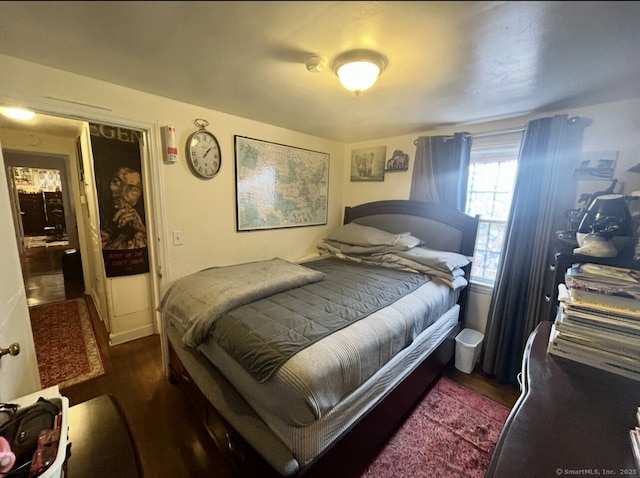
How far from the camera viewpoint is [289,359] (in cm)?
111

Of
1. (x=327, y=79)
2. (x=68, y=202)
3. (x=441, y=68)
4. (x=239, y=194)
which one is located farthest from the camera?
(x=68, y=202)

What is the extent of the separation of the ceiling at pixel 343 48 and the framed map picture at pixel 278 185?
2.05 feet

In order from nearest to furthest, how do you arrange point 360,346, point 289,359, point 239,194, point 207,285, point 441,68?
point 289,359, point 360,346, point 441,68, point 207,285, point 239,194

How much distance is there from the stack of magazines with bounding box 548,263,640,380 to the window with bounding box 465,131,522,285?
4.35 feet

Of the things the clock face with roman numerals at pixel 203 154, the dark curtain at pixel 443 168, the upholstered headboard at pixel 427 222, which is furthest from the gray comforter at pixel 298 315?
the clock face with roman numerals at pixel 203 154

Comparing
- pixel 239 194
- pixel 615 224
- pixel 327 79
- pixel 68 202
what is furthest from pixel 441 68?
pixel 68 202

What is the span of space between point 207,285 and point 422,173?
92.1 inches

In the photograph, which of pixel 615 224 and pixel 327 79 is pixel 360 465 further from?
pixel 327 79

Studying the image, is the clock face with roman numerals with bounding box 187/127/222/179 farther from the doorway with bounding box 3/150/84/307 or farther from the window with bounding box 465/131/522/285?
the doorway with bounding box 3/150/84/307

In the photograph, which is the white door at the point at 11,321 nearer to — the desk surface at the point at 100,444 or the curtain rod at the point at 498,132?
the desk surface at the point at 100,444

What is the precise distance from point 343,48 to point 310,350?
1433 millimetres

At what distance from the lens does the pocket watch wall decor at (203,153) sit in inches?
82.9

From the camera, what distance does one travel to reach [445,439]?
169 centimetres

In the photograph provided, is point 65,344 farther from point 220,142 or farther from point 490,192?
point 490,192
